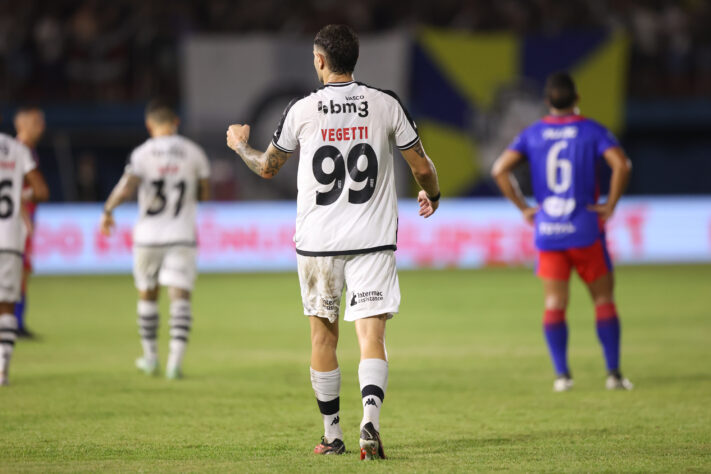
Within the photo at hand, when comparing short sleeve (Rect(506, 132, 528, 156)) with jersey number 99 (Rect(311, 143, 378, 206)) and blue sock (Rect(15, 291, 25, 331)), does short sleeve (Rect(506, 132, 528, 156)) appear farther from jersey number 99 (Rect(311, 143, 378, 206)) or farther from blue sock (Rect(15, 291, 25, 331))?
blue sock (Rect(15, 291, 25, 331))

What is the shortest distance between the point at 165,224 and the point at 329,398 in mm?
3792

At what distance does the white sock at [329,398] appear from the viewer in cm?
578

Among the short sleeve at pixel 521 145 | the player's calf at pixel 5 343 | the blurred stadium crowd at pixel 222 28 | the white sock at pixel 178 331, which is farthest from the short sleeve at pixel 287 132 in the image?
the blurred stadium crowd at pixel 222 28

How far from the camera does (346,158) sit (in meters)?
5.65

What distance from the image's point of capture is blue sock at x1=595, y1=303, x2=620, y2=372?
829 centimetres

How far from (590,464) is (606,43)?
62.3 ft

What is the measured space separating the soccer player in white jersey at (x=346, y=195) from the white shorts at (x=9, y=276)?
11.4ft

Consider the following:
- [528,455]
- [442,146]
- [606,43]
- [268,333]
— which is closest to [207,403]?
[528,455]

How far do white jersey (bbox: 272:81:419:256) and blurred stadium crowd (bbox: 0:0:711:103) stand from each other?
19.9m

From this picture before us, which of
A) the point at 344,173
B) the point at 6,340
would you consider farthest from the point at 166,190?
the point at 344,173

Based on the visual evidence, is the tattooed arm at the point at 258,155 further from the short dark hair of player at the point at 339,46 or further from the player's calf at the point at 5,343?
the player's calf at the point at 5,343

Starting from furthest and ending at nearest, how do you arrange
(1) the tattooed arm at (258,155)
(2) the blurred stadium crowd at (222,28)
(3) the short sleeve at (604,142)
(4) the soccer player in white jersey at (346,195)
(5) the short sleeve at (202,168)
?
(2) the blurred stadium crowd at (222,28)
(5) the short sleeve at (202,168)
(3) the short sleeve at (604,142)
(1) the tattooed arm at (258,155)
(4) the soccer player in white jersey at (346,195)

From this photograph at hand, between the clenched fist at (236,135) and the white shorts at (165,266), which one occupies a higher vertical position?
the clenched fist at (236,135)

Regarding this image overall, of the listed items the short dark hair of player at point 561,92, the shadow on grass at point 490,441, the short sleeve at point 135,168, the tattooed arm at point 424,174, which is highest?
the short dark hair of player at point 561,92
